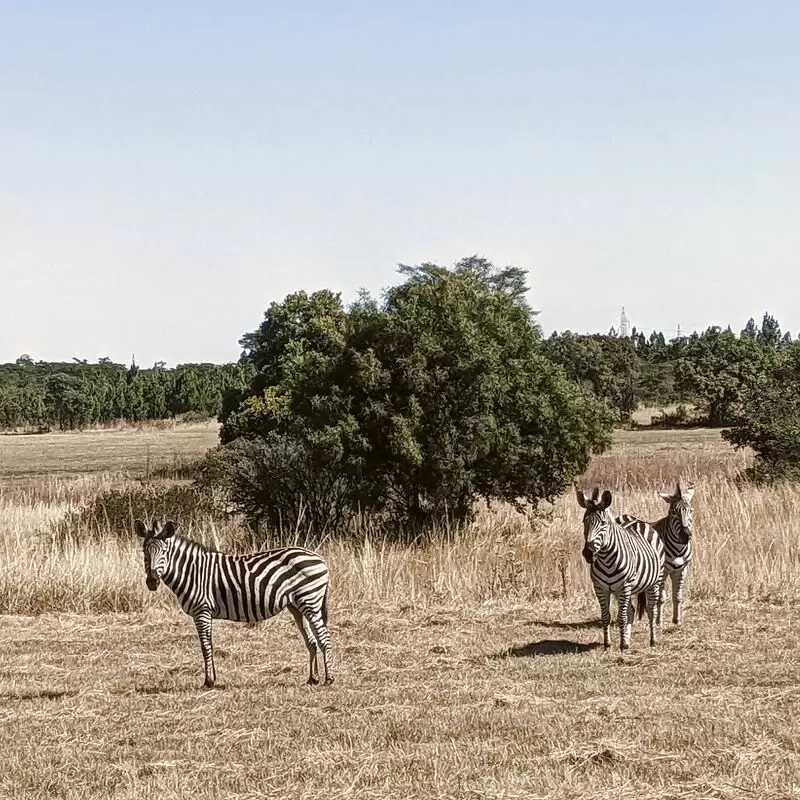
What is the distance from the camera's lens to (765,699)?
8367 millimetres

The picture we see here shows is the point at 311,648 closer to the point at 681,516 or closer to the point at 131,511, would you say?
the point at 681,516

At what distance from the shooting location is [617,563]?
1029 cm

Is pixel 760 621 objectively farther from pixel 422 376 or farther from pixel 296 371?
pixel 296 371

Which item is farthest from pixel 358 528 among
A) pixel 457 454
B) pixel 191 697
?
pixel 191 697

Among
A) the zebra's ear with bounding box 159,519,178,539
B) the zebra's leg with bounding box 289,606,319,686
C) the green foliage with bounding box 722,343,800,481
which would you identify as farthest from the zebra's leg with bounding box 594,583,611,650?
the green foliage with bounding box 722,343,800,481

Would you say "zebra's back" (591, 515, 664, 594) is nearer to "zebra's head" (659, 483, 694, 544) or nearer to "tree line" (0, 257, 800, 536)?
"zebra's head" (659, 483, 694, 544)

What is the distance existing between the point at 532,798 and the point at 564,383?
11.7 meters

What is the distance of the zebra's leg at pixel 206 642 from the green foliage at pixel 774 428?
49.8ft

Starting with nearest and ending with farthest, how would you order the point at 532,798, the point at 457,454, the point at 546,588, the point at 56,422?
the point at 532,798 < the point at 546,588 < the point at 457,454 < the point at 56,422

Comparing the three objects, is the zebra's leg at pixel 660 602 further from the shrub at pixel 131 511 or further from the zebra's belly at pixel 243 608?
the shrub at pixel 131 511

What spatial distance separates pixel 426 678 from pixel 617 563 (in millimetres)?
2103

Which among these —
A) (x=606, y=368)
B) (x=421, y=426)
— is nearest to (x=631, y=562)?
(x=421, y=426)

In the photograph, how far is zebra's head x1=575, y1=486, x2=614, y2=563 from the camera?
32.5 feet

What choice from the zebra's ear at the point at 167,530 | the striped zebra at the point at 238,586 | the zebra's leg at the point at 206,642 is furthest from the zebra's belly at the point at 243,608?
the zebra's ear at the point at 167,530
